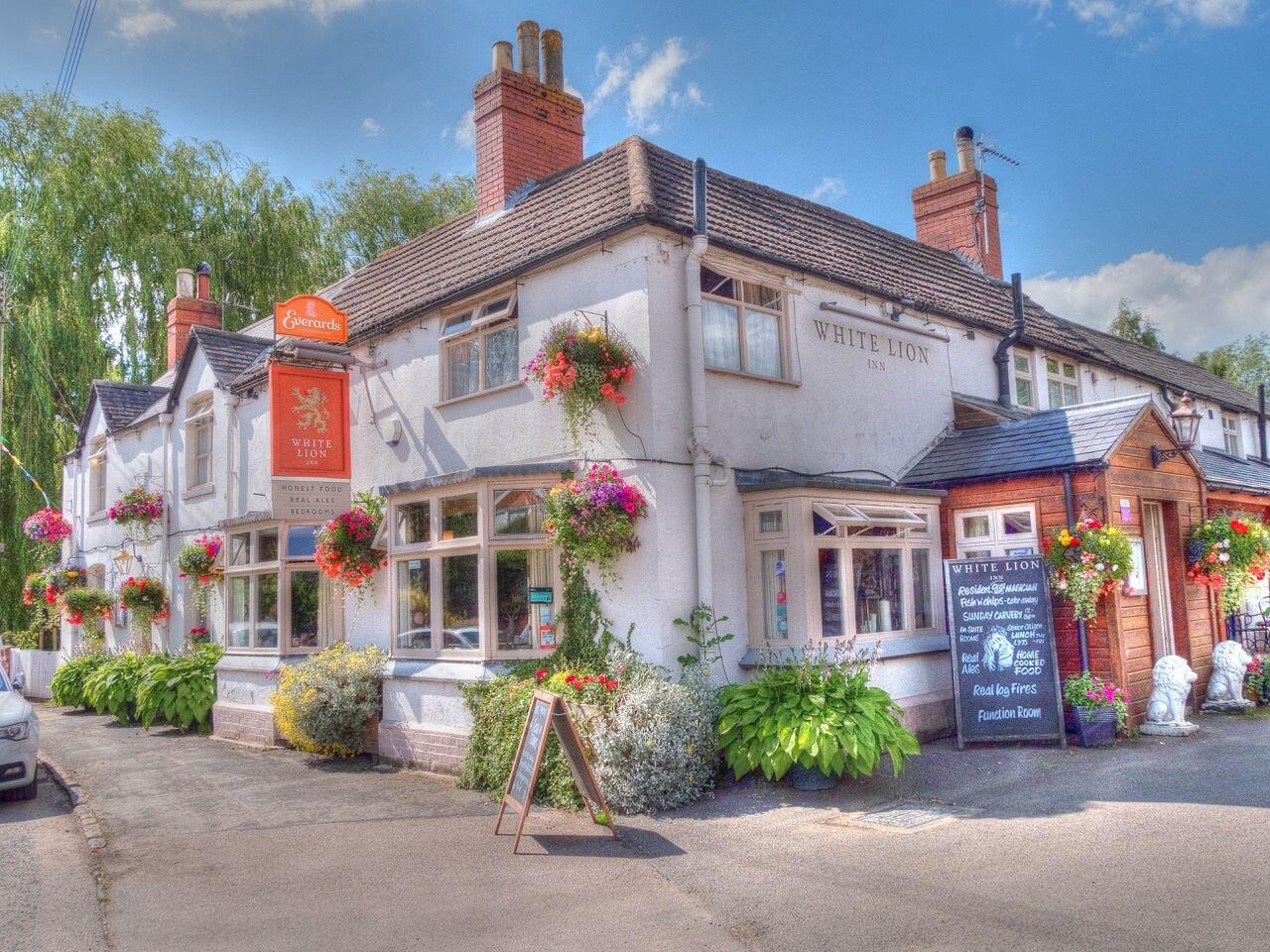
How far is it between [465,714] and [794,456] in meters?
4.69

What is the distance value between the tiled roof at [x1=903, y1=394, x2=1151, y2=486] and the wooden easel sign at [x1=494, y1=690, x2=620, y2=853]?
6.51 meters

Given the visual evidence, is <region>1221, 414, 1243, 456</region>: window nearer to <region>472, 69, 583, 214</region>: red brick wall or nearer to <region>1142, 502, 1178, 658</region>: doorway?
<region>1142, 502, 1178, 658</region>: doorway

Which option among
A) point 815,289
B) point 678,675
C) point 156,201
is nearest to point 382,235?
point 156,201

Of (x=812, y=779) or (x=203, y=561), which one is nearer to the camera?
(x=812, y=779)

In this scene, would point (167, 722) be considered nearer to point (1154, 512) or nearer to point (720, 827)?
point (720, 827)

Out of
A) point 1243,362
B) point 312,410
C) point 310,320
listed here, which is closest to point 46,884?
point 312,410

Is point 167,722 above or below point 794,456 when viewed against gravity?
below

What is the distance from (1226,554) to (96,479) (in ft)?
70.7

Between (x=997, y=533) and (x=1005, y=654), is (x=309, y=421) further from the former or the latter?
(x=1005, y=654)

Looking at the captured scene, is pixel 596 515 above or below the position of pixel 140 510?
below

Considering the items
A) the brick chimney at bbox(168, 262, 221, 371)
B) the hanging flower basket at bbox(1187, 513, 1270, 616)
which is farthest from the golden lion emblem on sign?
the hanging flower basket at bbox(1187, 513, 1270, 616)

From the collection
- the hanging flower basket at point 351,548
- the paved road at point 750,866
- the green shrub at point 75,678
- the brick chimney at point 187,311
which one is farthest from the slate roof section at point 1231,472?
the green shrub at point 75,678

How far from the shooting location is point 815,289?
39.0ft

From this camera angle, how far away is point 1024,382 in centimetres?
1509
